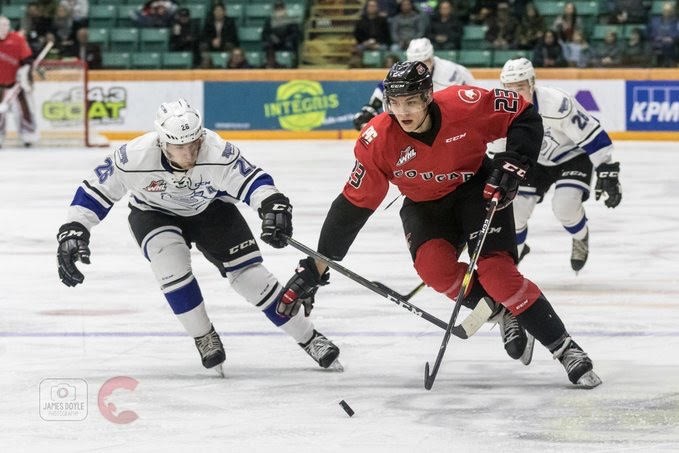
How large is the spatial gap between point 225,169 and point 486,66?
10.7 metres

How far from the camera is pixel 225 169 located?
4711 mm

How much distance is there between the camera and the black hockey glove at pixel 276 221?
4477 mm

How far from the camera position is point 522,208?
652 centimetres

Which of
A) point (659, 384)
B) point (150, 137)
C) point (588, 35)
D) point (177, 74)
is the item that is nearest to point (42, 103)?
point (177, 74)

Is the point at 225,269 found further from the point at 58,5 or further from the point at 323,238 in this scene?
the point at 58,5

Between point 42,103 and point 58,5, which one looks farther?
point 58,5

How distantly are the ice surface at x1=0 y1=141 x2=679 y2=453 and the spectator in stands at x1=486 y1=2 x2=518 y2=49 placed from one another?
22.7 feet

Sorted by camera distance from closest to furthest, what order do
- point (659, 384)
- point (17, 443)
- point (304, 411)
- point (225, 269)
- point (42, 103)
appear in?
point (17, 443)
point (304, 411)
point (659, 384)
point (225, 269)
point (42, 103)

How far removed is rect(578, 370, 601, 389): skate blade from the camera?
4.41 m

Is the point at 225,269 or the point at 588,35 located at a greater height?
the point at 225,269

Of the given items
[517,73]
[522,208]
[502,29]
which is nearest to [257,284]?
[517,73]

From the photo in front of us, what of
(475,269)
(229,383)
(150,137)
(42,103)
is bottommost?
(42,103)

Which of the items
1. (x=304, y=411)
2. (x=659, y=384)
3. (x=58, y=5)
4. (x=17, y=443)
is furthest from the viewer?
(x=58, y=5)
